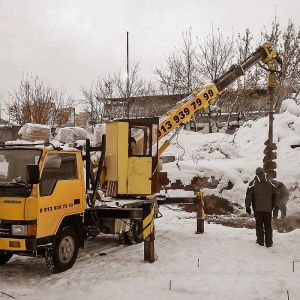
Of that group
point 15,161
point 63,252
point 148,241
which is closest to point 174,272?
point 148,241

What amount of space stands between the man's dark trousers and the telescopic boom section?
3.25 meters

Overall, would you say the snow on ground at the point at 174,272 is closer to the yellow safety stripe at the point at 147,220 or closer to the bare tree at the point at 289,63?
the yellow safety stripe at the point at 147,220

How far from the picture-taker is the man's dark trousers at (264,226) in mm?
8680

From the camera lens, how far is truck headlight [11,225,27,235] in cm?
636

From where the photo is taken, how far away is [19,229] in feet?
20.9

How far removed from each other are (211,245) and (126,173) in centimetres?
249

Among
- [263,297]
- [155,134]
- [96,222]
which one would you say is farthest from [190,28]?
[263,297]

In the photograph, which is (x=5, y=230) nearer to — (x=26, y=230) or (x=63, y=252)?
(x=26, y=230)

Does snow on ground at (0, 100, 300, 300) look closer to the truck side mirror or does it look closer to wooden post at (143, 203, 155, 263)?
wooden post at (143, 203, 155, 263)

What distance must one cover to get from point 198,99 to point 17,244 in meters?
6.82

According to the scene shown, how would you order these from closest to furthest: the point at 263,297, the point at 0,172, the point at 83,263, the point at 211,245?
the point at 263,297 → the point at 0,172 → the point at 83,263 → the point at 211,245

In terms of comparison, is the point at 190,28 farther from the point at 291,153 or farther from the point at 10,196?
the point at 10,196

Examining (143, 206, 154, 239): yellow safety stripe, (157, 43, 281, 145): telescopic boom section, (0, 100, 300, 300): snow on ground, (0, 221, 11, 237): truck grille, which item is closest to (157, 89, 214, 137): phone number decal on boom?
(157, 43, 281, 145): telescopic boom section

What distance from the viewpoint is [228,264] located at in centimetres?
736
